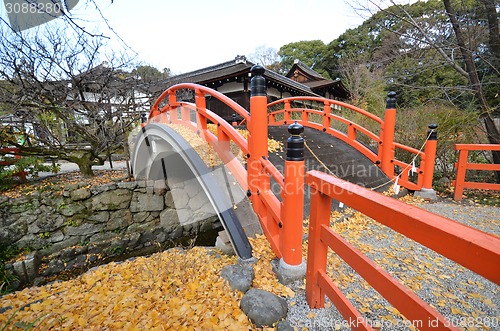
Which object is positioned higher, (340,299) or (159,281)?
(340,299)

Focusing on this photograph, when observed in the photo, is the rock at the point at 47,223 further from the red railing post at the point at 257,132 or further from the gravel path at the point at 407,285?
the gravel path at the point at 407,285

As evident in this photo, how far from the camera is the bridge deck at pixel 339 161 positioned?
448cm

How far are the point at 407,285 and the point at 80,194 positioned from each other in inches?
313

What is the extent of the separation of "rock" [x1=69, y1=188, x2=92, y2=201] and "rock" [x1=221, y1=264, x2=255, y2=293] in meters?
6.33

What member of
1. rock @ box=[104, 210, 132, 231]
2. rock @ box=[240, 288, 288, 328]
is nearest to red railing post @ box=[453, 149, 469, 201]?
rock @ box=[240, 288, 288, 328]

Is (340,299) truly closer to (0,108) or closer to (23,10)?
(23,10)

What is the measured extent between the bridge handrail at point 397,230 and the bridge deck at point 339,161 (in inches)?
81.4

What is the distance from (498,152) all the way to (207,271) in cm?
693

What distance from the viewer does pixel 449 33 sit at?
5406 millimetres

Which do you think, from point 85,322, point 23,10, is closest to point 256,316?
point 85,322

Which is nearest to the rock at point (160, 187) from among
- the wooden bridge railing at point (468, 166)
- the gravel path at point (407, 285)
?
the gravel path at point (407, 285)

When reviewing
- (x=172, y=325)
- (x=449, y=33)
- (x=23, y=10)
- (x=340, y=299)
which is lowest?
(x=172, y=325)

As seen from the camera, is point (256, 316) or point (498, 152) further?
point (498, 152)

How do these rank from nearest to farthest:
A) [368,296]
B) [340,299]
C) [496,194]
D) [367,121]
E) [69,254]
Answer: [340,299]
[368,296]
[496,194]
[69,254]
[367,121]
